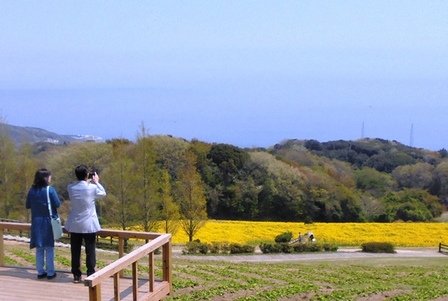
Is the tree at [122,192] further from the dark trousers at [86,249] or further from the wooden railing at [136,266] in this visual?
the dark trousers at [86,249]

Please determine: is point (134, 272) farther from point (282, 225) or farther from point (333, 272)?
point (282, 225)

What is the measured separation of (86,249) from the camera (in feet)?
33.3

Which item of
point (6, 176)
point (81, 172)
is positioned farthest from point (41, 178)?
point (6, 176)

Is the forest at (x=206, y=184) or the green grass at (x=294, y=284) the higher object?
the forest at (x=206, y=184)

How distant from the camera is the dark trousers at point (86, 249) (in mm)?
10101

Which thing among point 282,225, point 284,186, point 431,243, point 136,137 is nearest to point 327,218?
point 284,186

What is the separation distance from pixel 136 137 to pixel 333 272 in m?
23.0

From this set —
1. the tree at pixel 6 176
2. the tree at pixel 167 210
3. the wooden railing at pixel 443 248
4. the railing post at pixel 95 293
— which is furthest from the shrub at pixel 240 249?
the railing post at pixel 95 293

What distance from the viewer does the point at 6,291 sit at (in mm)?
9758

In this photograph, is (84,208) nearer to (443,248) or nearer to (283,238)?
(283,238)

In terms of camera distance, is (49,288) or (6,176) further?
(6,176)

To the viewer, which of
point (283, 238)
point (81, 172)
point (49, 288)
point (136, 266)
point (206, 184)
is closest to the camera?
point (136, 266)

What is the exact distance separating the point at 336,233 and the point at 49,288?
41.1 meters

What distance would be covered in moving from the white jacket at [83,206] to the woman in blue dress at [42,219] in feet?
1.66
